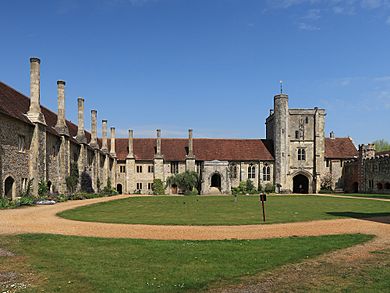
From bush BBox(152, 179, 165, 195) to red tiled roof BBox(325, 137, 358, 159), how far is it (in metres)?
24.8

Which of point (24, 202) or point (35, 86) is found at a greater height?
point (35, 86)

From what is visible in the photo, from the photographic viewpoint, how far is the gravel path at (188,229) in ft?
38.7

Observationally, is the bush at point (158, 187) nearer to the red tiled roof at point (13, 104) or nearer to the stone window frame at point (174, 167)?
the stone window frame at point (174, 167)

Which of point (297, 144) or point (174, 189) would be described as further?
point (297, 144)

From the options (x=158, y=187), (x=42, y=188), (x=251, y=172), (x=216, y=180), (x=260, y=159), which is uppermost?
(x=260, y=159)

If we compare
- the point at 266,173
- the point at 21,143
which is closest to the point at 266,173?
the point at 266,173

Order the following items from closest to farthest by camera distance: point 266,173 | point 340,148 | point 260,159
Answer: point 260,159 → point 266,173 → point 340,148

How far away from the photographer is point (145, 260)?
8.17 metres

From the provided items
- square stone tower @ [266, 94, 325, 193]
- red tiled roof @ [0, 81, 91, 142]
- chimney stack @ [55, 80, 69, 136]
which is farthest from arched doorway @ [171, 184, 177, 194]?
red tiled roof @ [0, 81, 91, 142]

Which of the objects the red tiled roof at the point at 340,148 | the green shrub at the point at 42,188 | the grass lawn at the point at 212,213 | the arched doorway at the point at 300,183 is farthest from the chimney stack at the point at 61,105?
the red tiled roof at the point at 340,148

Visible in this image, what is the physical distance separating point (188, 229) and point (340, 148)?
47.4 meters

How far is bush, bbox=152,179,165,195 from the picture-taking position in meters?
48.0

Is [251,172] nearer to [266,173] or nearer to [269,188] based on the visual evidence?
[266,173]

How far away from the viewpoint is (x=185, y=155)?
50375mm
